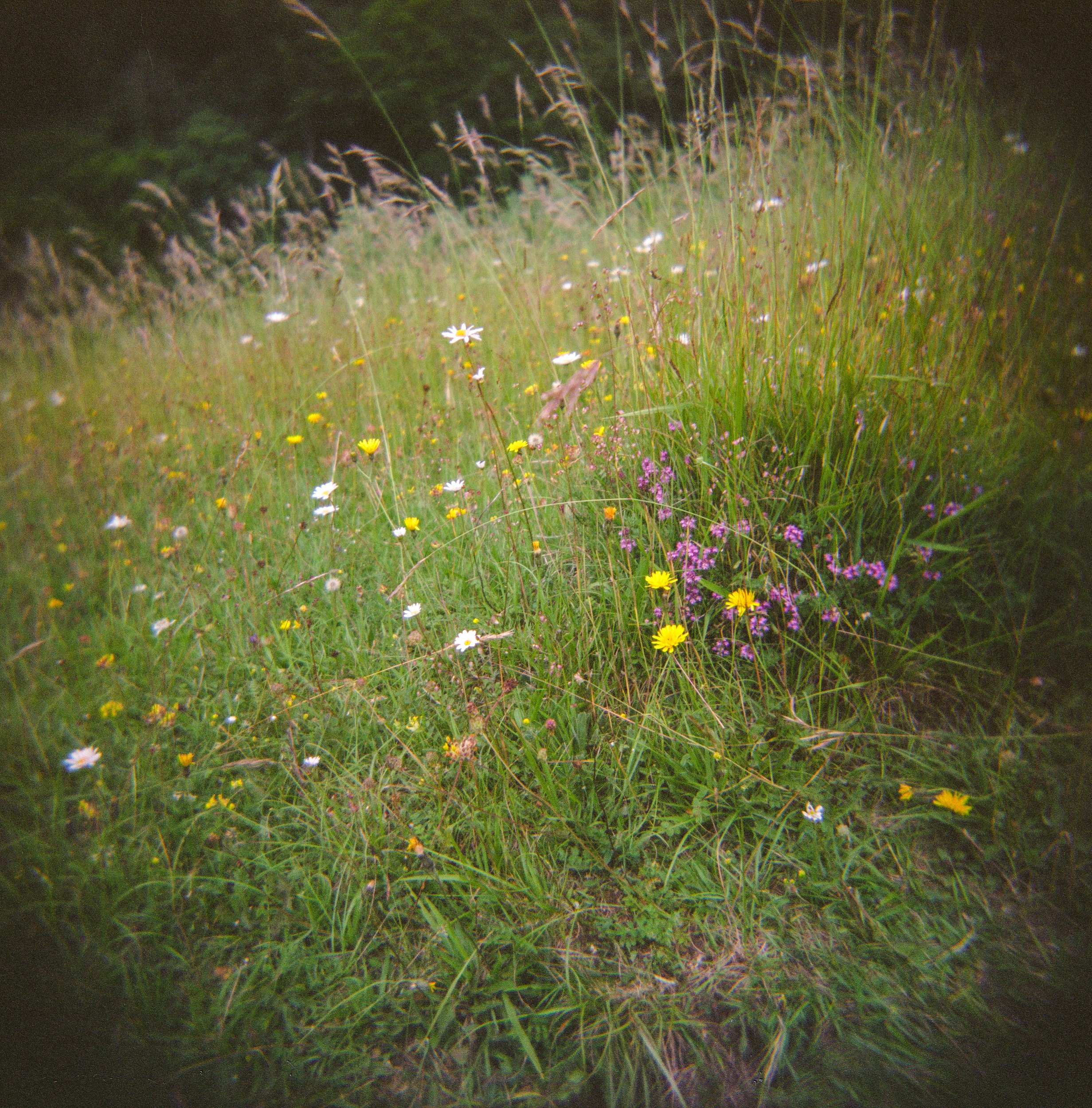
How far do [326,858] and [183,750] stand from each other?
47 cm

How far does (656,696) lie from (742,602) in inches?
10.5

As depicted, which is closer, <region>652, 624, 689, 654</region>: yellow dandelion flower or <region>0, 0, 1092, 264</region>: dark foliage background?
<region>652, 624, 689, 654</region>: yellow dandelion flower

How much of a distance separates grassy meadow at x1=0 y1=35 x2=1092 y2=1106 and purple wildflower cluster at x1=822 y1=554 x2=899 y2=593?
0.05 feet

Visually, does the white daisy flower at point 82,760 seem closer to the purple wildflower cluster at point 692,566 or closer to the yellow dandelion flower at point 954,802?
the purple wildflower cluster at point 692,566

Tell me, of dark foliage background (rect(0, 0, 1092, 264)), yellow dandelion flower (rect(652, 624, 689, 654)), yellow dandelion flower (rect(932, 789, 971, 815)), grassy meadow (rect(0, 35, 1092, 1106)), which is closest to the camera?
grassy meadow (rect(0, 35, 1092, 1106))

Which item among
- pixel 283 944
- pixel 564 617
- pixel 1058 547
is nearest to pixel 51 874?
pixel 283 944

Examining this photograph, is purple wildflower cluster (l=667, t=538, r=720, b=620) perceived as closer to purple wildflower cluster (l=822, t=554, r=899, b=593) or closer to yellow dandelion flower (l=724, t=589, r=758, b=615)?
yellow dandelion flower (l=724, t=589, r=758, b=615)

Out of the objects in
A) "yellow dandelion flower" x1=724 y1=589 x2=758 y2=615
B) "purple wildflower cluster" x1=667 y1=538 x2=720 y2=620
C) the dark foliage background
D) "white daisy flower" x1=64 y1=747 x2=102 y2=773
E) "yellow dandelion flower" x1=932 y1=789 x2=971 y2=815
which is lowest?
"yellow dandelion flower" x1=932 y1=789 x2=971 y2=815

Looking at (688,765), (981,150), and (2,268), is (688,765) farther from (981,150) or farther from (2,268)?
(2,268)

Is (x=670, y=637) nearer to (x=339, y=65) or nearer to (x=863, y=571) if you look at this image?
(x=863, y=571)

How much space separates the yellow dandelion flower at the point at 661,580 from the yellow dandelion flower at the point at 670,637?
9 cm

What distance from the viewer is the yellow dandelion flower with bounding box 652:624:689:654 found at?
1.23 meters

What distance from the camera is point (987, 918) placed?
0.98 meters

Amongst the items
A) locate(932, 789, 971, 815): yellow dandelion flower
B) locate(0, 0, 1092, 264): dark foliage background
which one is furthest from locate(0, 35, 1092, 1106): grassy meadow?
locate(0, 0, 1092, 264): dark foliage background
